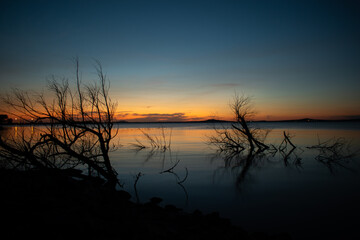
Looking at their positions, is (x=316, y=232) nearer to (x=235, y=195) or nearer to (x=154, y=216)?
(x=235, y=195)

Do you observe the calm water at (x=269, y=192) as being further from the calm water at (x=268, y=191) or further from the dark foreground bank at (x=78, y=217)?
the dark foreground bank at (x=78, y=217)

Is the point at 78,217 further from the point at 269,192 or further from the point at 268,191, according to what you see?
the point at 268,191

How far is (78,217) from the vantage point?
4.14m

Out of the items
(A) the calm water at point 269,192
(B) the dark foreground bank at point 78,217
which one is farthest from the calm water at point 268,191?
(B) the dark foreground bank at point 78,217

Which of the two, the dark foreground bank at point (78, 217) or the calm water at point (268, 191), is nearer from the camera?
the dark foreground bank at point (78, 217)

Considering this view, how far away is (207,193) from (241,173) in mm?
4408

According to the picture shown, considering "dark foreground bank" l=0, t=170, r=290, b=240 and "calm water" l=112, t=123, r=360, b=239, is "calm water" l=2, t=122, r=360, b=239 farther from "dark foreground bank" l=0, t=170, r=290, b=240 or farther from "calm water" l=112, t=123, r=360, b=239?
"dark foreground bank" l=0, t=170, r=290, b=240

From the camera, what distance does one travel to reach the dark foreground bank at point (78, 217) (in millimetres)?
3838

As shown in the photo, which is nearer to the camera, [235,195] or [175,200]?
[175,200]

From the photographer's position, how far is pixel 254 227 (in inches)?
247

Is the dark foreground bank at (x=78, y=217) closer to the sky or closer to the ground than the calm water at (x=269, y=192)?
closer to the sky

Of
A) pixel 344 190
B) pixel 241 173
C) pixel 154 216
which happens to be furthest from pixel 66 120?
pixel 344 190

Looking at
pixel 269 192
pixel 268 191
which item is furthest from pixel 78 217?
pixel 268 191

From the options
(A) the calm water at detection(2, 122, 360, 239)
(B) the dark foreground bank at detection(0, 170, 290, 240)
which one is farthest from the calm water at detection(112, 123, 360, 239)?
(B) the dark foreground bank at detection(0, 170, 290, 240)
